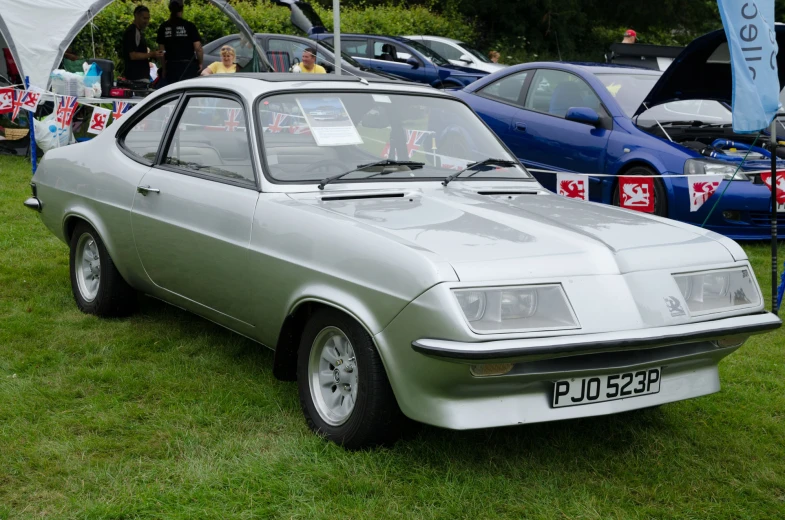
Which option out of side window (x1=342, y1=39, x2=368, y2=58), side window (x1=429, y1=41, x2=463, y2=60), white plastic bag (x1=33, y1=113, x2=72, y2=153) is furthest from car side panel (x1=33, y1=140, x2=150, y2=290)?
side window (x1=429, y1=41, x2=463, y2=60)

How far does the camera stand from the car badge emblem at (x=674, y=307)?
3.35m

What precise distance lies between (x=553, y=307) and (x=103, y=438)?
6.19ft

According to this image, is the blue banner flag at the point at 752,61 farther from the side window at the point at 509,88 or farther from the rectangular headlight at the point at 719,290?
the side window at the point at 509,88

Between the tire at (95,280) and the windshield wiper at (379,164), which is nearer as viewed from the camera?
the windshield wiper at (379,164)

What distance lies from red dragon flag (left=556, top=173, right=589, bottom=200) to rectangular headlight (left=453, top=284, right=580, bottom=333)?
3541 mm

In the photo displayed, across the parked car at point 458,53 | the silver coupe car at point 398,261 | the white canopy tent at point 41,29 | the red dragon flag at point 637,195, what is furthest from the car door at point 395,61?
the silver coupe car at point 398,261

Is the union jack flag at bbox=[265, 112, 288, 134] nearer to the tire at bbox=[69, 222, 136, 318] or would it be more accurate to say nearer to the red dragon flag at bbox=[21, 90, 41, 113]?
the tire at bbox=[69, 222, 136, 318]

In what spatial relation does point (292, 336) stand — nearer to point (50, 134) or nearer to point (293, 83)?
point (293, 83)

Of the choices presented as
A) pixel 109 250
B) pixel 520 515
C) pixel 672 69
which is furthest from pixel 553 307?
pixel 672 69

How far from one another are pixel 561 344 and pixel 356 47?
16.8 metres

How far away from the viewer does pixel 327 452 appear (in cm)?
356

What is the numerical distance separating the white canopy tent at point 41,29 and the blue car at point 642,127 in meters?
5.68

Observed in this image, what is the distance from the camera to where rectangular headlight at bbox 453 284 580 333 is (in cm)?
309

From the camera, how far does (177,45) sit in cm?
1256
